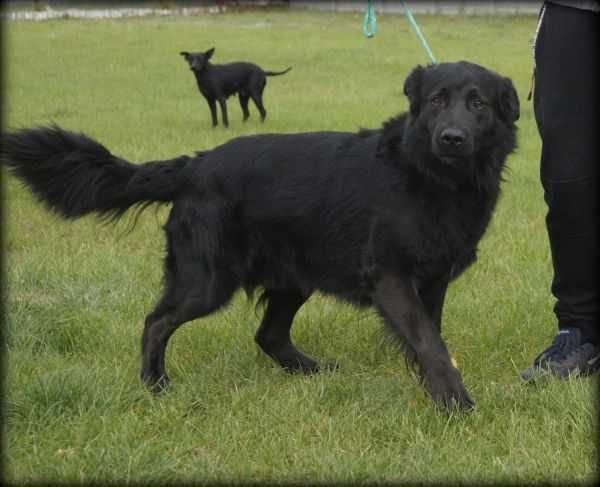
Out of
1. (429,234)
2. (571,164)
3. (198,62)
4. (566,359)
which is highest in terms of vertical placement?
(571,164)

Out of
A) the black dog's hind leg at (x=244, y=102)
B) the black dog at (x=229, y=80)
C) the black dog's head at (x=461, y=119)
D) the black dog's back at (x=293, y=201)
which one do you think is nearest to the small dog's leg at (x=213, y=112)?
the black dog at (x=229, y=80)

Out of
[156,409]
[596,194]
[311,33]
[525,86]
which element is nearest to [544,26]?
[596,194]

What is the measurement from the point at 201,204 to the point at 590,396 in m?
1.74

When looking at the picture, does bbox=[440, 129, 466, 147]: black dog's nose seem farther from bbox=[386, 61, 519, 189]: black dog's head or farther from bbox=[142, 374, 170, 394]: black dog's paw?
bbox=[142, 374, 170, 394]: black dog's paw

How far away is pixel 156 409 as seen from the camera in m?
3.32

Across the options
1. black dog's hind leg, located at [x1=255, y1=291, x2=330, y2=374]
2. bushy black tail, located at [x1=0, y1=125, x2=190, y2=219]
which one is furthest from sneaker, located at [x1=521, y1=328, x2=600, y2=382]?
bushy black tail, located at [x1=0, y1=125, x2=190, y2=219]

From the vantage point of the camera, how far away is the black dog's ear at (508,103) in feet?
11.7

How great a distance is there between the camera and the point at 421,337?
133 inches

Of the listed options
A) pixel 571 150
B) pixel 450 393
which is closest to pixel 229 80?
pixel 571 150

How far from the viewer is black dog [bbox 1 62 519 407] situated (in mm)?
3432

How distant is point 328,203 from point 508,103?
850 mm

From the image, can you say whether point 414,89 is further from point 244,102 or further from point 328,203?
point 244,102

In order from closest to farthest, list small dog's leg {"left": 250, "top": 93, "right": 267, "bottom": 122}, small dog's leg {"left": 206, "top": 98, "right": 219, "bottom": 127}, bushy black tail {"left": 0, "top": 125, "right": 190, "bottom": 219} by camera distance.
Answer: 1. bushy black tail {"left": 0, "top": 125, "right": 190, "bottom": 219}
2. small dog's leg {"left": 206, "top": 98, "right": 219, "bottom": 127}
3. small dog's leg {"left": 250, "top": 93, "right": 267, "bottom": 122}

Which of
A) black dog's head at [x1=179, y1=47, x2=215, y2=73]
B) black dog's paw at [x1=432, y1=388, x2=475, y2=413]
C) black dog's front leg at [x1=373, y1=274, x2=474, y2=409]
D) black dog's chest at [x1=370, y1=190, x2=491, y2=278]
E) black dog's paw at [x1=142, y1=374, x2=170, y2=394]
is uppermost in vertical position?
black dog's chest at [x1=370, y1=190, x2=491, y2=278]
